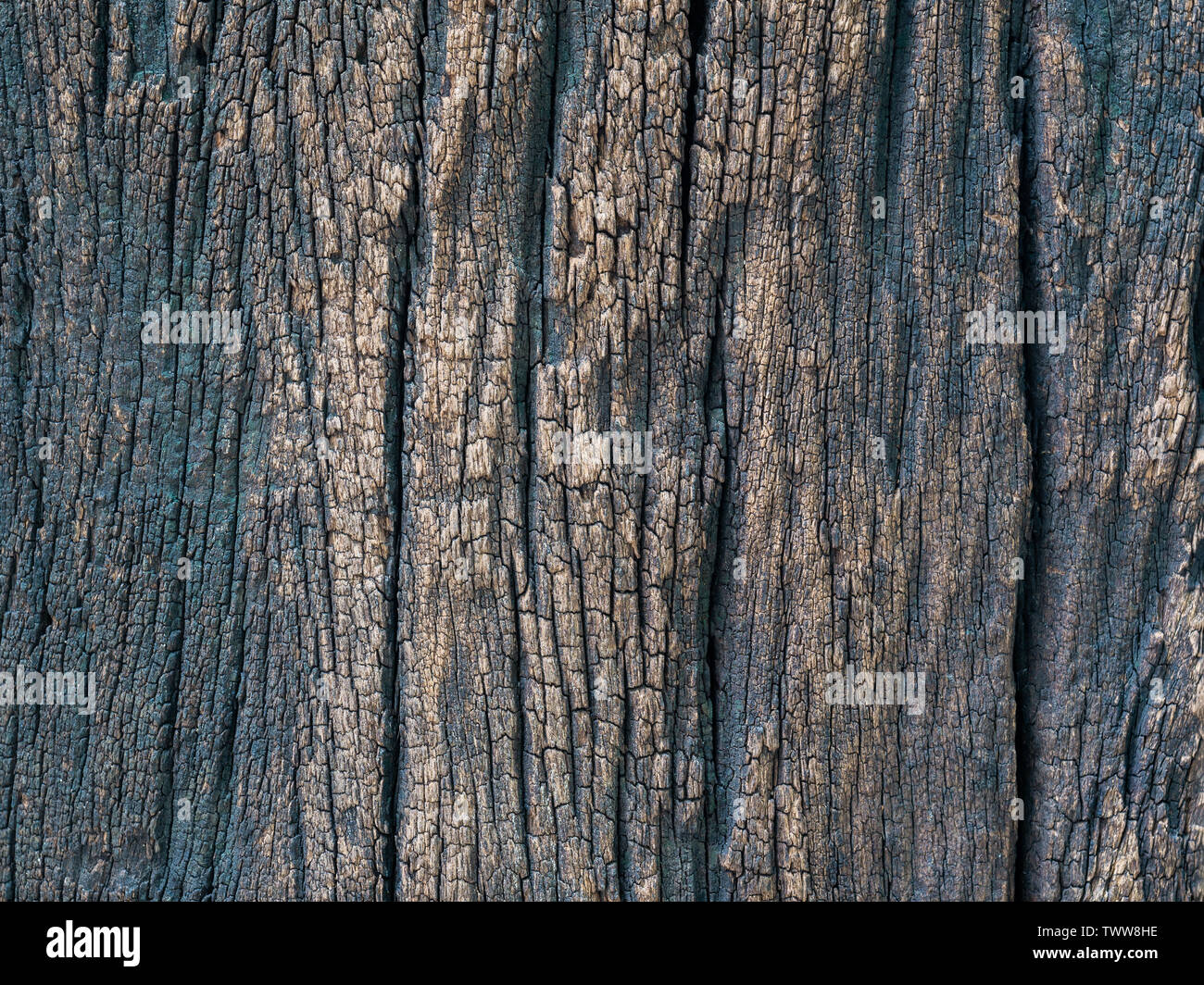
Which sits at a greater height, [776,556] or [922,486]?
[922,486]

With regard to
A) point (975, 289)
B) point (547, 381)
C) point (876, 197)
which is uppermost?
point (876, 197)

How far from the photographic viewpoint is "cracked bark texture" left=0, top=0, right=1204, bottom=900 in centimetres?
197

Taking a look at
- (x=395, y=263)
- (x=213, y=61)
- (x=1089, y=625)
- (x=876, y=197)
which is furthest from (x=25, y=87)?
(x=1089, y=625)

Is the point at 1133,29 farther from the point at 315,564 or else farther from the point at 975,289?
the point at 315,564

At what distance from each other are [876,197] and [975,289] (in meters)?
0.32

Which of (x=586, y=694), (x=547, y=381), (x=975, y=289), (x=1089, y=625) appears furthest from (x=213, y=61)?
(x=1089, y=625)

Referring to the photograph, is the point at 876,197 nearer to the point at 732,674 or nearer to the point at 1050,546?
the point at 1050,546

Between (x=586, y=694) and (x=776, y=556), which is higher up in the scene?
(x=776, y=556)

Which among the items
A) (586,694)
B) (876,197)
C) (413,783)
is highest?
(876,197)

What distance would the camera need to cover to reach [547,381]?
77.4 inches

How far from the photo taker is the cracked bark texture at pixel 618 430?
1.97 meters

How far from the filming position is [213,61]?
6.54 feet

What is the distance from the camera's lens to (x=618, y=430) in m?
1.97

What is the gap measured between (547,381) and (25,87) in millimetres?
1437
